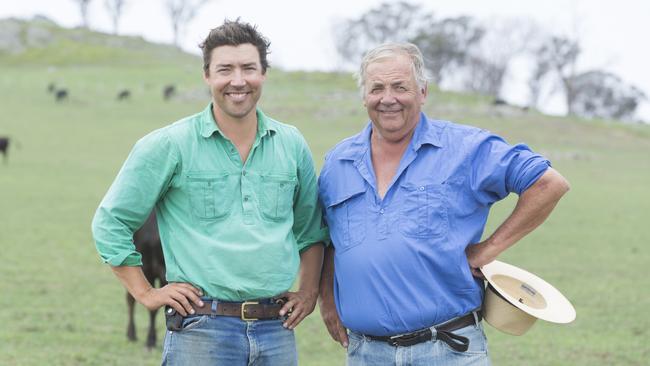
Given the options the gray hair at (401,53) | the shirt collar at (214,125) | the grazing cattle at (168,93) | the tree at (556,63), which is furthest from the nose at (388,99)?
the tree at (556,63)

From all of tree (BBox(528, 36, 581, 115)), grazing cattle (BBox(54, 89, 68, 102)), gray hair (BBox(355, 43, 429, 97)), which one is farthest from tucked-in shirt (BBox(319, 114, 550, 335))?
tree (BBox(528, 36, 581, 115))

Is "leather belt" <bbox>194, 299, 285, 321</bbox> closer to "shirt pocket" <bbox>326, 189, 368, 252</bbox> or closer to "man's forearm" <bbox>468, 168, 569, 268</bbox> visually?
"shirt pocket" <bbox>326, 189, 368, 252</bbox>

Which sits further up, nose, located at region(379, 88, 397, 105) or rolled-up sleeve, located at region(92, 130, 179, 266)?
nose, located at region(379, 88, 397, 105)

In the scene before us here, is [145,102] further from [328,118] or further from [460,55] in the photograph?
[460,55]

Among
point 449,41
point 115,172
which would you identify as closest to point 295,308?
point 115,172

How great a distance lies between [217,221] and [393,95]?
3.28 feet

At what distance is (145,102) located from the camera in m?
43.9

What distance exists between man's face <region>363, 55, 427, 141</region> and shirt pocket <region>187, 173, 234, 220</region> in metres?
0.79

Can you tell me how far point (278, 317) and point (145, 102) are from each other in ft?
135

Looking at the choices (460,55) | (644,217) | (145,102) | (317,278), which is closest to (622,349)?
(317,278)

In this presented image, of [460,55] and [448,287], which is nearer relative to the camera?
[448,287]

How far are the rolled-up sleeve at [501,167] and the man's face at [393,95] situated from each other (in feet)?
1.17

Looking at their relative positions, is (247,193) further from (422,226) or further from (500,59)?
(500,59)

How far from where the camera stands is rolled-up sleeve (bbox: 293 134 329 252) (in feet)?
13.8
